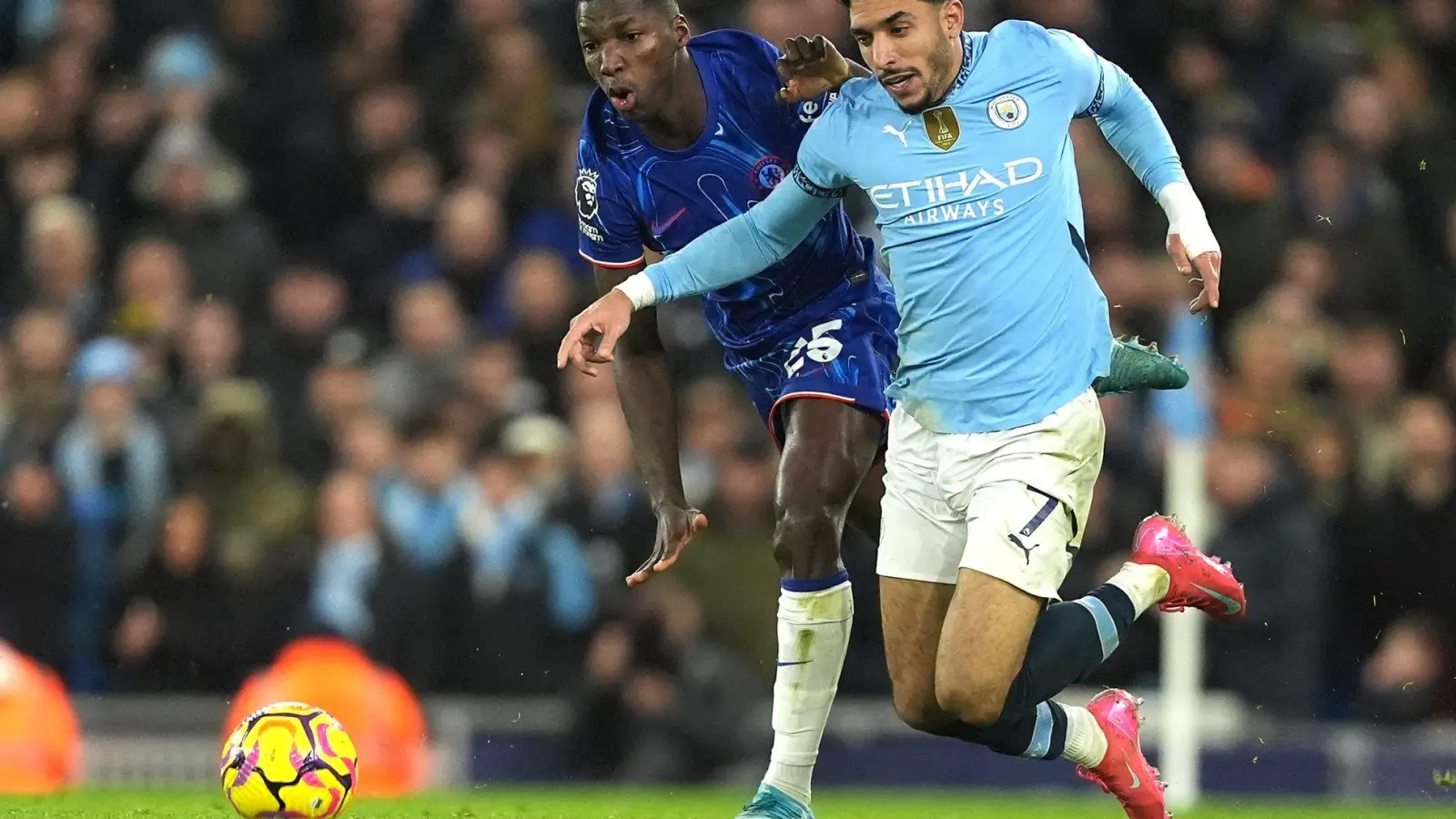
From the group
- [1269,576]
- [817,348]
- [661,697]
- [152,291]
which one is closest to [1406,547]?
[1269,576]

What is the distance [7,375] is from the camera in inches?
419

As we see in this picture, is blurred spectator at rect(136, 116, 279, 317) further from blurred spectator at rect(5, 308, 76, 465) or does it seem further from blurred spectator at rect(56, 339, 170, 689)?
blurred spectator at rect(56, 339, 170, 689)

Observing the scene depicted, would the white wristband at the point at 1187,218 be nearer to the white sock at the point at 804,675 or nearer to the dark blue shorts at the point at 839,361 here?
the dark blue shorts at the point at 839,361

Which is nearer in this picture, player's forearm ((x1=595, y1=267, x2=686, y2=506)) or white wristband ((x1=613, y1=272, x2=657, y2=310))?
white wristband ((x1=613, y1=272, x2=657, y2=310))

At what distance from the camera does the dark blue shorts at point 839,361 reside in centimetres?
629

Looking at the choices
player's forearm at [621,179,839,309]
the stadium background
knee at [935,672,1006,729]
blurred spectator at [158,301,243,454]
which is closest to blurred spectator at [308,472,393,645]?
the stadium background

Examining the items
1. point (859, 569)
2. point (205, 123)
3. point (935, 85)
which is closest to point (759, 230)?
point (935, 85)

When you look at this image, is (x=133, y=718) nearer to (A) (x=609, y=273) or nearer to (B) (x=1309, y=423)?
(A) (x=609, y=273)

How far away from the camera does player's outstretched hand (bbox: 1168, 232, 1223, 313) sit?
5.49 meters

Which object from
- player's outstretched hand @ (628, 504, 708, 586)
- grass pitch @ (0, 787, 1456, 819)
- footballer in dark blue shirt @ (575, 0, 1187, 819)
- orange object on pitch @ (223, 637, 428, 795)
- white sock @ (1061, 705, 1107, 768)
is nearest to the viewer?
white sock @ (1061, 705, 1107, 768)

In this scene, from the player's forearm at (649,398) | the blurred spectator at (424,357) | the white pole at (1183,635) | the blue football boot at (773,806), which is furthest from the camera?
the blurred spectator at (424,357)

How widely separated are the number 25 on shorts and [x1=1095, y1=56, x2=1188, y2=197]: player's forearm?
40.2 inches

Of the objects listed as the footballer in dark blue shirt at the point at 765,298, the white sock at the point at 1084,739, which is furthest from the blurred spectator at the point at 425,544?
the white sock at the point at 1084,739

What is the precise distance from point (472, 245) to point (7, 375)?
2429 millimetres
